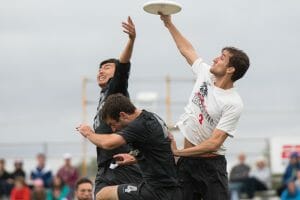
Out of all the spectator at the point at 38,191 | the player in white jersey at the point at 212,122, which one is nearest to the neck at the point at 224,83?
the player in white jersey at the point at 212,122

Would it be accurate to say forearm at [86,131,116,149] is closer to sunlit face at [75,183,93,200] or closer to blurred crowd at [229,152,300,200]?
sunlit face at [75,183,93,200]

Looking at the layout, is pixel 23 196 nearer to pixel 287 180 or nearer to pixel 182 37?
pixel 287 180

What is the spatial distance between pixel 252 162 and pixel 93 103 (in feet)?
22.0

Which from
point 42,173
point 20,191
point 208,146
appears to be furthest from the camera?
point 42,173

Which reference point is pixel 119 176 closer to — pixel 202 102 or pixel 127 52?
pixel 202 102

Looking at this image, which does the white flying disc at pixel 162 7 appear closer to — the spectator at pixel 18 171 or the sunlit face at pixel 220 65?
the sunlit face at pixel 220 65

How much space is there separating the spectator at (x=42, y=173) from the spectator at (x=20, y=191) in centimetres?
45

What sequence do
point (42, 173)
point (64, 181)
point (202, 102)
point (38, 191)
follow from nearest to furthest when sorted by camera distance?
point (202, 102), point (38, 191), point (64, 181), point (42, 173)

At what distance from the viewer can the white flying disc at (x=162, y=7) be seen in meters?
8.98

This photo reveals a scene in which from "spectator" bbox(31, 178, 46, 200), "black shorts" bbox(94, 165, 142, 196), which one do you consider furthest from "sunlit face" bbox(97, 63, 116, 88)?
"spectator" bbox(31, 178, 46, 200)

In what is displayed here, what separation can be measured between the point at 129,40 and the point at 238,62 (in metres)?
1.30

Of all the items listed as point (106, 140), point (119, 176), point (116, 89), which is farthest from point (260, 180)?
point (106, 140)

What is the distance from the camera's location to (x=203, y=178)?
8.45 m

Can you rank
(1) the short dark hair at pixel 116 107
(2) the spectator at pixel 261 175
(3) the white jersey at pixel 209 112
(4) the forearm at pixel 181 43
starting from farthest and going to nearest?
(2) the spectator at pixel 261 175, (4) the forearm at pixel 181 43, (3) the white jersey at pixel 209 112, (1) the short dark hair at pixel 116 107
